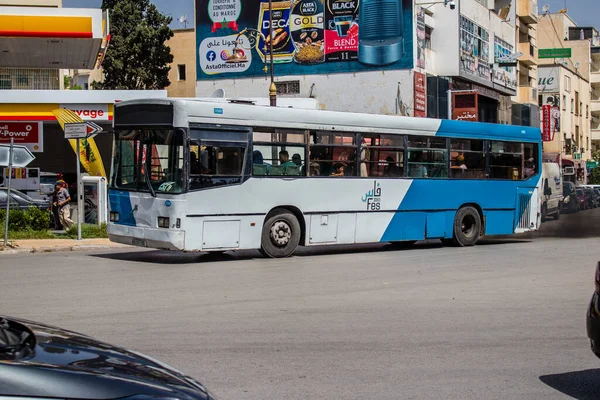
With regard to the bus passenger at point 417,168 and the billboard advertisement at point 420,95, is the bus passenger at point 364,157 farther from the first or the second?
the billboard advertisement at point 420,95

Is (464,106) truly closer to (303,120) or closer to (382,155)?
(382,155)

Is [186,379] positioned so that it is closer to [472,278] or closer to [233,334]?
[233,334]

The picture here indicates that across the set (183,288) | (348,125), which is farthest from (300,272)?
(348,125)

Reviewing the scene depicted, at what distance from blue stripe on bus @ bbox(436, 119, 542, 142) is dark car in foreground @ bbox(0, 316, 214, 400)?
16.7m

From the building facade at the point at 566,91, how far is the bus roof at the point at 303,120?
4712 cm

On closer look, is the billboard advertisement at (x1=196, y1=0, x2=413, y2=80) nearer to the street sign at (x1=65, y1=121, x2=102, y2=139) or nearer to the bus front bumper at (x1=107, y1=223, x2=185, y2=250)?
the street sign at (x1=65, y1=121, x2=102, y2=139)

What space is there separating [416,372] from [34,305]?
5.46 metres

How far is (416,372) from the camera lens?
683cm

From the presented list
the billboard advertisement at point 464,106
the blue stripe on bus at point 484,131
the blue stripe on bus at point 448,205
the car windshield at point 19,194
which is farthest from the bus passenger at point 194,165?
the billboard advertisement at point 464,106

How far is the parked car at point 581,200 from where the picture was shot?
51.2 meters

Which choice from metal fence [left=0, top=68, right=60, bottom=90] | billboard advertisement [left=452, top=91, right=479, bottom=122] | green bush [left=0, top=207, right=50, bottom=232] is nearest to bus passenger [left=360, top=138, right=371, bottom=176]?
green bush [left=0, top=207, right=50, bottom=232]

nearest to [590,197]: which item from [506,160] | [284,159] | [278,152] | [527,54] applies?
[527,54]

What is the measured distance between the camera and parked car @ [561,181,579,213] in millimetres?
49250

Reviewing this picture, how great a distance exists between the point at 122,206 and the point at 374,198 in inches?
217
